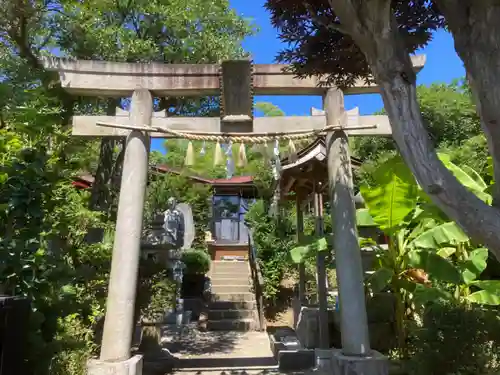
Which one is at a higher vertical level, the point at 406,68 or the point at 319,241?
the point at 406,68

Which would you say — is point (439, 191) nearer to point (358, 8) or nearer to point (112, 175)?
point (358, 8)

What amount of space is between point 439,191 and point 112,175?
8.26m

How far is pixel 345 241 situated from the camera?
6090 millimetres

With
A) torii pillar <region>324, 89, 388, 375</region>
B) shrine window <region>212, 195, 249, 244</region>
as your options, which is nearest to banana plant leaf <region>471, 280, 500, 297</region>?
torii pillar <region>324, 89, 388, 375</region>

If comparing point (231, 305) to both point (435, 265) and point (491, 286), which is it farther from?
point (491, 286)

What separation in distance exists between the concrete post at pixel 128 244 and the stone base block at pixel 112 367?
0.33 ft

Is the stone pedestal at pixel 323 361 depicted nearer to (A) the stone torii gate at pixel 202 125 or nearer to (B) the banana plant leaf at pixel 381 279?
(A) the stone torii gate at pixel 202 125

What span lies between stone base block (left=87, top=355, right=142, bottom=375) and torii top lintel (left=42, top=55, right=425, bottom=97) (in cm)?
395

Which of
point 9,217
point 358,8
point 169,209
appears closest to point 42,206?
point 9,217

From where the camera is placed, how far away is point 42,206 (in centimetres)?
526

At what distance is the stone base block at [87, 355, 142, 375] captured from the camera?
5438mm

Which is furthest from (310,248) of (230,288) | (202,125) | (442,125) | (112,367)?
(442,125)

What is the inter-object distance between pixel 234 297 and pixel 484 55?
11.8 meters

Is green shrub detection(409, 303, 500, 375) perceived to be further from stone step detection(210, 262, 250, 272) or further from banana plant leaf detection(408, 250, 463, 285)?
stone step detection(210, 262, 250, 272)
